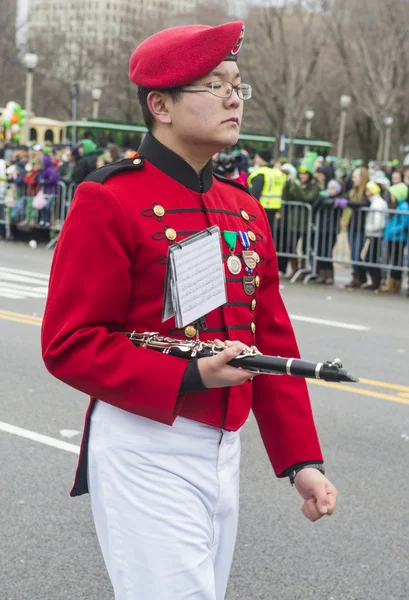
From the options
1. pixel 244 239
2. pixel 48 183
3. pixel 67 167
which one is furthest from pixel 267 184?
pixel 244 239

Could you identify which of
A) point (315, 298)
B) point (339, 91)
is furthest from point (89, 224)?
point (339, 91)

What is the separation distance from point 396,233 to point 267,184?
6.74 ft

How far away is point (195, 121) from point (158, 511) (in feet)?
3.09

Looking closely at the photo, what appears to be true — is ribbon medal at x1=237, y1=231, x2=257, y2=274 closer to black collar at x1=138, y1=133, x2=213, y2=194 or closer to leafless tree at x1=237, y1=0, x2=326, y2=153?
black collar at x1=138, y1=133, x2=213, y2=194

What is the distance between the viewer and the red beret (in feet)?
8.26

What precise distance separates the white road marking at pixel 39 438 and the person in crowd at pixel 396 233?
8.78m

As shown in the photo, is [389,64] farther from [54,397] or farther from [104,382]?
[104,382]

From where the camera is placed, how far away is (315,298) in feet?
44.4

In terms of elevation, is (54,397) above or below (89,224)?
below

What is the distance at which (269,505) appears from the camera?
5227 mm

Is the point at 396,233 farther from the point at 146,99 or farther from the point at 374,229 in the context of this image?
the point at 146,99

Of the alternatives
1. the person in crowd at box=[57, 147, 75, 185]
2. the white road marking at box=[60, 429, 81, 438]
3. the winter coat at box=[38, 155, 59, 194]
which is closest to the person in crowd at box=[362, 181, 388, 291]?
the winter coat at box=[38, 155, 59, 194]

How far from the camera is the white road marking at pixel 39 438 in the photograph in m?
6.07

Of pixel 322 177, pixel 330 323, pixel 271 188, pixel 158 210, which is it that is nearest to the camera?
pixel 158 210
